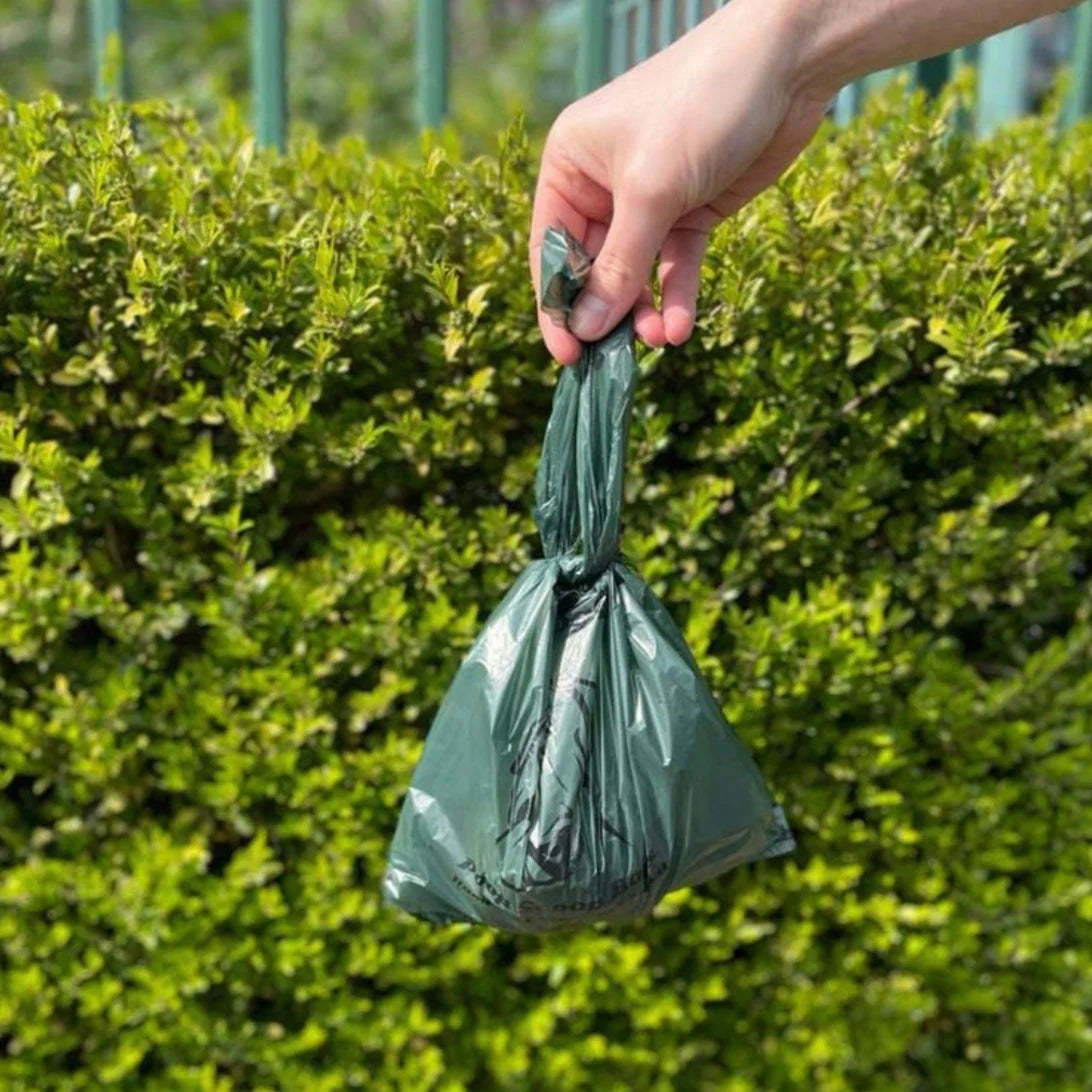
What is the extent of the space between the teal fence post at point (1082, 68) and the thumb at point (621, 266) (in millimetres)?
2349

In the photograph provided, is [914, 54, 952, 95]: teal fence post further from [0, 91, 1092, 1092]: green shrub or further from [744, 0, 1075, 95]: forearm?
[744, 0, 1075, 95]: forearm

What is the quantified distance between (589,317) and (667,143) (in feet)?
0.89

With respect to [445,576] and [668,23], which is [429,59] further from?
[445,576]

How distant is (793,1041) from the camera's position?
9.29 feet

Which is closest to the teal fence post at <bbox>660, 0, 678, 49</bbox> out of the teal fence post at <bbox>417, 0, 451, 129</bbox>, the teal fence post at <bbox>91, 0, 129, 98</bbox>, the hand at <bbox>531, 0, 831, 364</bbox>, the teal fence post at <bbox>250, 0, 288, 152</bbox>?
the teal fence post at <bbox>417, 0, 451, 129</bbox>

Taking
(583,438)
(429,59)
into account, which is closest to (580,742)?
(583,438)

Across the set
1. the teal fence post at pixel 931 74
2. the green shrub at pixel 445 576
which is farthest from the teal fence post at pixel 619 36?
the green shrub at pixel 445 576

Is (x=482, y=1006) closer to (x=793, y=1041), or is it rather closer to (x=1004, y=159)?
(x=793, y=1041)

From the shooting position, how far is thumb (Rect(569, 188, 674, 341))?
5.81ft

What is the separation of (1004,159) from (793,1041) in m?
1.90

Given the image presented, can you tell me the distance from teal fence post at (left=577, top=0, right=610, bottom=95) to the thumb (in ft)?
4.13

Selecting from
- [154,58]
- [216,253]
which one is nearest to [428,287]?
[216,253]

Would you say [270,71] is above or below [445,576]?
above

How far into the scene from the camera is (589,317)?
6.20 ft
